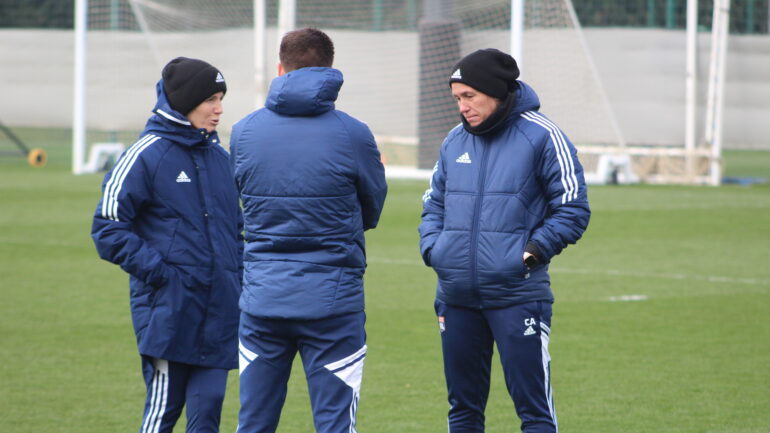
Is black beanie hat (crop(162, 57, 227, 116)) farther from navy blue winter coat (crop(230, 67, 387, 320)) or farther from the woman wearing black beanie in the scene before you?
navy blue winter coat (crop(230, 67, 387, 320))

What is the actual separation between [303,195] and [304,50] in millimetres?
525

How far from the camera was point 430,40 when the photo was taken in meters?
23.3

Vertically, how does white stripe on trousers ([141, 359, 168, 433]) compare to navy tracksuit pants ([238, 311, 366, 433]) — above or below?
below

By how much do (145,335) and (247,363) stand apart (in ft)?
1.57

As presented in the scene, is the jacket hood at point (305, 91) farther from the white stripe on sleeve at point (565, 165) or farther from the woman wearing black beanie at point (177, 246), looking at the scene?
the white stripe on sleeve at point (565, 165)

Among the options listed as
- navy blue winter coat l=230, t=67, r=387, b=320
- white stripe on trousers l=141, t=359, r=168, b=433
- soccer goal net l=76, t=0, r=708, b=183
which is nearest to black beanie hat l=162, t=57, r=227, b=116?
navy blue winter coat l=230, t=67, r=387, b=320

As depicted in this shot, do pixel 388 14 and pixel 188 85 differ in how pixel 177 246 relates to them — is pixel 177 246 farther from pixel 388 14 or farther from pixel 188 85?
pixel 388 14

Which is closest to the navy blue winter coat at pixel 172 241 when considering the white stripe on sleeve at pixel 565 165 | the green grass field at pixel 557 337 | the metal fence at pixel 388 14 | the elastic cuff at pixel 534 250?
the elastic cuff at pixel 534 250

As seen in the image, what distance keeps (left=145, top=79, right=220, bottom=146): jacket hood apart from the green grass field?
204 cm

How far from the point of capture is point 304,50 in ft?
14.3

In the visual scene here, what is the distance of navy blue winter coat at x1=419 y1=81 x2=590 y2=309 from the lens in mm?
4785

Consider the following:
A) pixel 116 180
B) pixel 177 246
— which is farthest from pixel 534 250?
pixel 116 180

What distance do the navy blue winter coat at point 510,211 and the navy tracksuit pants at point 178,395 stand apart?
3.35ft

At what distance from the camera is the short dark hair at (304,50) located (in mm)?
4363
